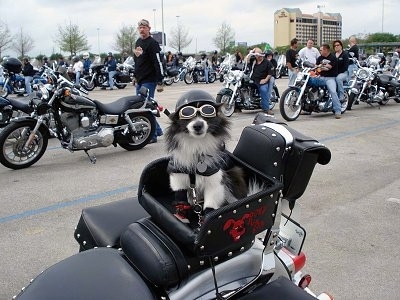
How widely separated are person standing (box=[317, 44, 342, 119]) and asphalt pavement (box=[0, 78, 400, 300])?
257 cm

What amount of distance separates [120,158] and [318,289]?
4.15 metres

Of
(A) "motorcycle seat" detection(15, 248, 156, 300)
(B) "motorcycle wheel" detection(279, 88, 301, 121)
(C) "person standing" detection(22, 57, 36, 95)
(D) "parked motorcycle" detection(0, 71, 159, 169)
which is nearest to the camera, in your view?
(A) "motorcycle seat" detection(15, 248, 156, 300)

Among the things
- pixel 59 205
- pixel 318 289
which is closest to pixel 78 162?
pixel 59 205

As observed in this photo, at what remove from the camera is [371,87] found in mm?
11719

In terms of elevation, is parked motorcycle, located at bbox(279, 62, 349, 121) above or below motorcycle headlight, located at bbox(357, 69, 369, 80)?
below

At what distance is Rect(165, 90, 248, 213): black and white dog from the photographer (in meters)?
1.92

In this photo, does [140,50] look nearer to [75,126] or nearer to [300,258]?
[75,126]

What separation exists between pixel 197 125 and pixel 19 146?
4.58 metres

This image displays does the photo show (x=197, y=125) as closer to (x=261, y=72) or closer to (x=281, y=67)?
(x=261, y=72)

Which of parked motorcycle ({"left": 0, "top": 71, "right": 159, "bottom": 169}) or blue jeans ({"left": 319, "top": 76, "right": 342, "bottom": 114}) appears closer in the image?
parked motorcycle ({"left": 0, "top": 71, "right": 159, "bottom": 169})

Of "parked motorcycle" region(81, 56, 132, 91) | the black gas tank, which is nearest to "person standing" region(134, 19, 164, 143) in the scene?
the black gas tank

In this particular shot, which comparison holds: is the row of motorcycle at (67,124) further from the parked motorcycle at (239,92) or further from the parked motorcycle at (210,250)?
the parked motorcycle at (210,250)

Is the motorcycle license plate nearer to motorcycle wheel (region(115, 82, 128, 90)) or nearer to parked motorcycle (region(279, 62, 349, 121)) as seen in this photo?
parked motorcycle (region(279, 62, 349, 121))

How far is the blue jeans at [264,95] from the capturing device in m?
10.6
